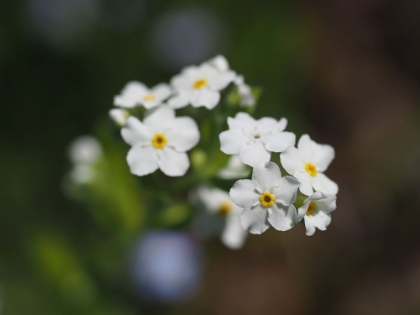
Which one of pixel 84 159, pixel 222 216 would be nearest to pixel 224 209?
pixel 222 216

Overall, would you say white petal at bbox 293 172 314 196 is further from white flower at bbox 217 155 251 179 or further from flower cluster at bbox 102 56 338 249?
white flower at bbox 217 155 251 179

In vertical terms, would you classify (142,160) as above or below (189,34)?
below

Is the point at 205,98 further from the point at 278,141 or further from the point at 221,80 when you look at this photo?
the point at 278,141

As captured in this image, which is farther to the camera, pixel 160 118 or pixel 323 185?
pixel 160 118

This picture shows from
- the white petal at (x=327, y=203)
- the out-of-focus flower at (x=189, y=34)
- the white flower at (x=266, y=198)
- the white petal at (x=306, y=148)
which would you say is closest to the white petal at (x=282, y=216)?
the white flower at (x=266, y=198)

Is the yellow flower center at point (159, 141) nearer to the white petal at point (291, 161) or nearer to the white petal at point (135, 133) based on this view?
the white petal at point (135, 133)

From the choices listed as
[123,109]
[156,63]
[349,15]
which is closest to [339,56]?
[349,15]
